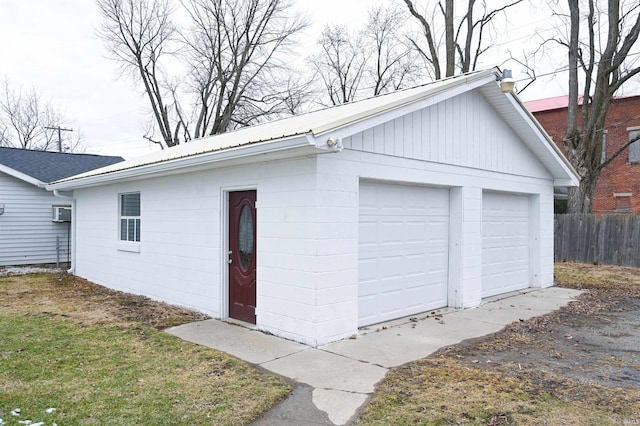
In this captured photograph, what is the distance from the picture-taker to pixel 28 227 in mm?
15172

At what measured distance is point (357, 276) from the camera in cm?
632

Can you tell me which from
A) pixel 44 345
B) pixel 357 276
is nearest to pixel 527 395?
pixel 357 276

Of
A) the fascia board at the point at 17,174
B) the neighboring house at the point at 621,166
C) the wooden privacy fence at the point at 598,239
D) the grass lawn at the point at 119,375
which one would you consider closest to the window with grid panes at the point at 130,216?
the grass lawn at the point at 119,375

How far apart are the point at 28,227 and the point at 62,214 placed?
1.07m

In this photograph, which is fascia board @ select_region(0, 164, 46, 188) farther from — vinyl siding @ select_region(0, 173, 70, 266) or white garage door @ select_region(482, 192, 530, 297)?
white garage door @ select_region(482, 192, 530, 297)

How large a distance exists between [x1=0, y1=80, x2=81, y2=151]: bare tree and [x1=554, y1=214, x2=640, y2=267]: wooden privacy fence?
112ft

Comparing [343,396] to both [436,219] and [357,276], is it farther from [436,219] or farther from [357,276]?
[436,219]

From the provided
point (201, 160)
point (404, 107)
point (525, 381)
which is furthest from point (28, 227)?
point (525, 381)

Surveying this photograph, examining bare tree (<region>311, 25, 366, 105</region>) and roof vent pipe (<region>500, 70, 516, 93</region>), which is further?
bare tree (<region>311, 25, 366, 105</region>)

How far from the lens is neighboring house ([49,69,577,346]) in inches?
232

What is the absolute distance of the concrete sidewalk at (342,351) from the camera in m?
4.00

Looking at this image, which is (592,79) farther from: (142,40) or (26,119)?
(26,119)

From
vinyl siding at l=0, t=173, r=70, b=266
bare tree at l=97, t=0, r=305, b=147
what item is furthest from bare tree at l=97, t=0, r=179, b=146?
vinyl siding at l=0, t=173, r=70, b=266

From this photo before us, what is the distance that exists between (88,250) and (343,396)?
9.59m
